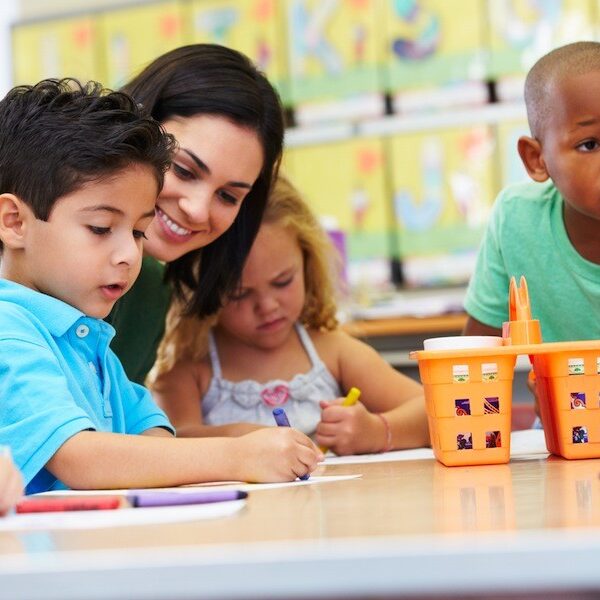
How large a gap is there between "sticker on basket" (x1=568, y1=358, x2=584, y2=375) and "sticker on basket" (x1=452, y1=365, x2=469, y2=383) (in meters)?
0.11

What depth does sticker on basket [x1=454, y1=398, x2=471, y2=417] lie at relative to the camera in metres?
1.14

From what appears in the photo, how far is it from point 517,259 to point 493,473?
78 centimetres

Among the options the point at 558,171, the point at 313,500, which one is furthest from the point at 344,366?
the point at 313,500

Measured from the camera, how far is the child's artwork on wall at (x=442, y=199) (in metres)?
4.16

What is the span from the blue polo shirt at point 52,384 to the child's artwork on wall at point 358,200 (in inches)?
118

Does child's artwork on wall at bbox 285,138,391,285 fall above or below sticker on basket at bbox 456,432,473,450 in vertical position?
above

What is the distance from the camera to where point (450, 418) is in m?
1.15

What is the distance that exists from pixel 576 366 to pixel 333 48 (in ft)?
11.2

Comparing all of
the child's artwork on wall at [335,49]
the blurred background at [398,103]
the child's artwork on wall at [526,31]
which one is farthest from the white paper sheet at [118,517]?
the child's artwork on wall at [335,49]

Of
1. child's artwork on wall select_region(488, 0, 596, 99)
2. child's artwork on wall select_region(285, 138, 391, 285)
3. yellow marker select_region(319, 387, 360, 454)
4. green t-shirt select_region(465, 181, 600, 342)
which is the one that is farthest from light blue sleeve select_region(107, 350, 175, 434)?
child's artwork on wall select_region(488, 0, 596, 99)

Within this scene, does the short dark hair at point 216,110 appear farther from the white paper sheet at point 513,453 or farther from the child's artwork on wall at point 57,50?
the child's artwork on wall at point 57,50

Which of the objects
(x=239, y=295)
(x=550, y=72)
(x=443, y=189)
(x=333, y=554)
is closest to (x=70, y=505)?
(x=333, y=554)

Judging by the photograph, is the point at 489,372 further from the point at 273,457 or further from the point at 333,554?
the point at 333,554

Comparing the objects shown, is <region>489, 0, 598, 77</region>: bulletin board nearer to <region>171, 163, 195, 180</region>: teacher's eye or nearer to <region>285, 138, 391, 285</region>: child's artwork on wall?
<region>285, 138, 391, 285</region>: child's artwork on wall
